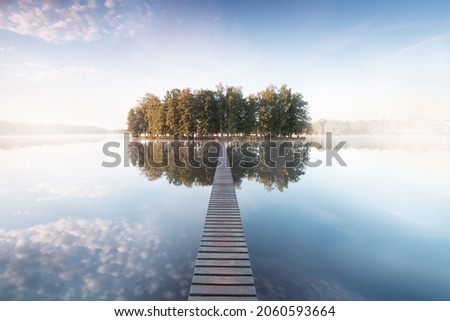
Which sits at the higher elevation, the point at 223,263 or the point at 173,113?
the point at 173,113

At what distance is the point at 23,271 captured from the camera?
7.06m

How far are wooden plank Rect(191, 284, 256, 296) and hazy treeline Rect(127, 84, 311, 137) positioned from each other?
61.9 meters

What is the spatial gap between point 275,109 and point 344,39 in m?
50.6

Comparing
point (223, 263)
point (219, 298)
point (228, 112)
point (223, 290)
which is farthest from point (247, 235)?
point (228, 112)

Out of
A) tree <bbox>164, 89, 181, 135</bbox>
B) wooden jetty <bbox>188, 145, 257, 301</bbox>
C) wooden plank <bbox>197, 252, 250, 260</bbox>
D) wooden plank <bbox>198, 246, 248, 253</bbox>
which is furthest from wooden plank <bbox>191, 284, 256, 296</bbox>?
tree <bbox>164, 89, 181, 135</bbox>

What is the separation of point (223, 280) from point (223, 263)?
A: 0.69 m

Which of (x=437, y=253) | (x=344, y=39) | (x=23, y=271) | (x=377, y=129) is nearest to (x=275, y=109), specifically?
(x=344, y=39)

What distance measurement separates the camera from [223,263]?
5895 millimetres

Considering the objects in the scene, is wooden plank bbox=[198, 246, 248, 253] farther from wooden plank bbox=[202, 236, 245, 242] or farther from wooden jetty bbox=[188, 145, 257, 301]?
wooden plank bbox=[202, 236, 245, 242]

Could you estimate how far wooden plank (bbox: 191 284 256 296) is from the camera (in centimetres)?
483

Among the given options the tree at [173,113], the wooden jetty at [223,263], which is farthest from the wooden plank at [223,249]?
the tree at [173,113]

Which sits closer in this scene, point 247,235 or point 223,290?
point 223,290

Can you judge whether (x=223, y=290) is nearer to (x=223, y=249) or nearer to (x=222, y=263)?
(x=222, y=263)
